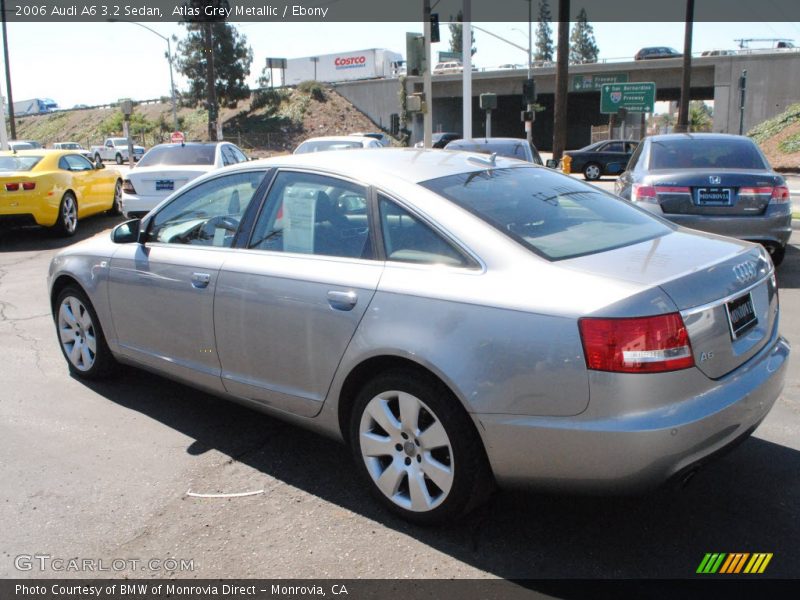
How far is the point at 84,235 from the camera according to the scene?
13250mm

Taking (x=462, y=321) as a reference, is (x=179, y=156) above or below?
above

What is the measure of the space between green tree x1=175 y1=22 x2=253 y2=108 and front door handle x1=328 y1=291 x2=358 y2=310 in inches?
2403

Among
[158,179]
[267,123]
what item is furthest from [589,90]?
[158,179]

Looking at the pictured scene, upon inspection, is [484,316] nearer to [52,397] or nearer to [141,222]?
[141,222]

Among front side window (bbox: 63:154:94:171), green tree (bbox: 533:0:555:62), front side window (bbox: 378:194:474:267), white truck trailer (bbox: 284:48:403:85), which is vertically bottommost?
front side window (bbox: 378:194:474:267)

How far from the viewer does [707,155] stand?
859 cm

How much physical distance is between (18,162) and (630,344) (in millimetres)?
12455

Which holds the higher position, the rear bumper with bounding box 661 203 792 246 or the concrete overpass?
the concrete overpass

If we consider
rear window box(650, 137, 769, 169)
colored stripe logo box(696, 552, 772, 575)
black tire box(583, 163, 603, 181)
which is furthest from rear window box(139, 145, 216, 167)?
black tire box(583, 163, 603, 181)

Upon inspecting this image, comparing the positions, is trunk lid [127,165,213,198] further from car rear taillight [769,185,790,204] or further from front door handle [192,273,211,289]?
front door handle [192,273,211,289]

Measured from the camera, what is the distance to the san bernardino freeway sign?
4025 centimetres

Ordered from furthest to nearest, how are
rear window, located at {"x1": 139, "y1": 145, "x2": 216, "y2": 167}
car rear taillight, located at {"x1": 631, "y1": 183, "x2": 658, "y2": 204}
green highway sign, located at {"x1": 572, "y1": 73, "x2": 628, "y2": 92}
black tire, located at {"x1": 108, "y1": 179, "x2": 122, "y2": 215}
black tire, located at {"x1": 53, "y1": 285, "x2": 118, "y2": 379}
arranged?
green highway sign, located at {"x1": 572, "y1": 73, "x2": 628, "y2": 92}
black tire, located at {"x1": 108, "y1": 179, "x2": 122, "y2": 215}
rear window, located at {"x1": 139, "y1": 145, "x2": 216, "y2": 167}
car rear taillight, located at {"x1": 631, "y1": 183, "x2": 658, "y2": 204}
black tire, located at {"x1": 53, "y1": 285, "x2": 118, "y2": 379}

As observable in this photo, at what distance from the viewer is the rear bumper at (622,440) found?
2707 millimetres

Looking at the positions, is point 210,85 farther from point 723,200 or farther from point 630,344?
point 630,344
